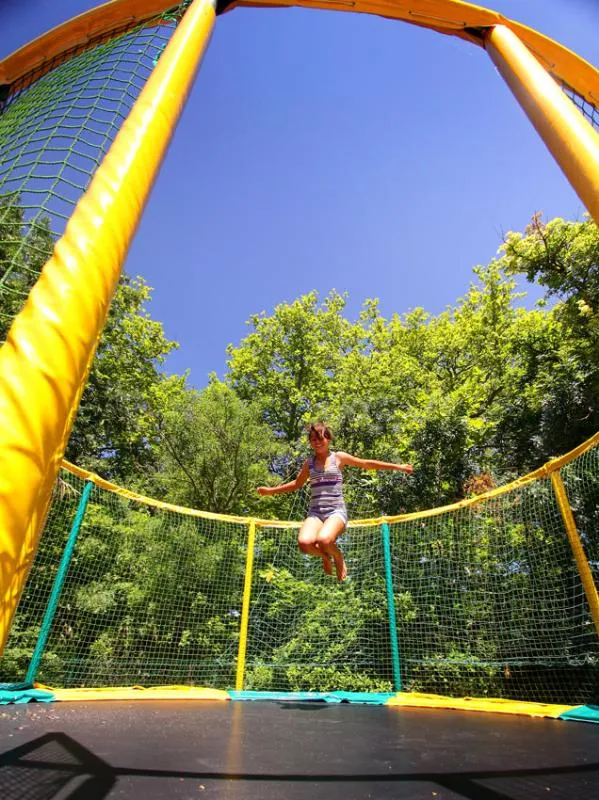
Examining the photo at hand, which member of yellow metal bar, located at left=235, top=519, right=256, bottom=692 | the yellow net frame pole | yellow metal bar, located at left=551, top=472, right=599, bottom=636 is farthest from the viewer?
yellow metal bar, located at left=235, top=519, right=256, bottom=692

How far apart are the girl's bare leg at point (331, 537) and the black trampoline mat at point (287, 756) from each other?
869 mm

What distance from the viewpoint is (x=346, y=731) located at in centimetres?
246

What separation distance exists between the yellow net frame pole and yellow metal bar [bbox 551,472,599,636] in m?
3.10

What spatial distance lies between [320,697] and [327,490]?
2.09m

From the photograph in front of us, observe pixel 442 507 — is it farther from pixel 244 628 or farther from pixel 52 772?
pixel 52 772

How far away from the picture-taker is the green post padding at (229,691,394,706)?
3893 mm

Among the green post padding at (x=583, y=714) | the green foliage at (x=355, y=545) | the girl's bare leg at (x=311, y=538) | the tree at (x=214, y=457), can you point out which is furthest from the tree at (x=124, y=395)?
the green post padding at (x=583, y=714)

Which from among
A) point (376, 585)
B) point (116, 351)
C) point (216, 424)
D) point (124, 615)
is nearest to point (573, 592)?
point (376, 585)

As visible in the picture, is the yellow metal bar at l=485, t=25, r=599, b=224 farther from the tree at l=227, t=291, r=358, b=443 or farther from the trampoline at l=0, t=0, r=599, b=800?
the tree at l=227, t=291, r=358, b=443

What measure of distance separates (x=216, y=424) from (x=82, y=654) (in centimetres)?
435

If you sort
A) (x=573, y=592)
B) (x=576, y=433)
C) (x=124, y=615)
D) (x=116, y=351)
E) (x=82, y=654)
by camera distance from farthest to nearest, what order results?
(x=116, y=351), (x=576, y=433), (x=124, y=615), (x=82, y=654), (x=573, y=592)

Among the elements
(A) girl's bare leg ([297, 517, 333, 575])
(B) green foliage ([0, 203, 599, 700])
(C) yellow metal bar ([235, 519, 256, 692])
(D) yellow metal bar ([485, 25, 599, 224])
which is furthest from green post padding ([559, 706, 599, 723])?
(D) yellow metal bar ([485, 25, 599, 224])

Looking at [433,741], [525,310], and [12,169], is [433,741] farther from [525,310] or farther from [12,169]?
[525,310]

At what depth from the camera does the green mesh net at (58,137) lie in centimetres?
157
